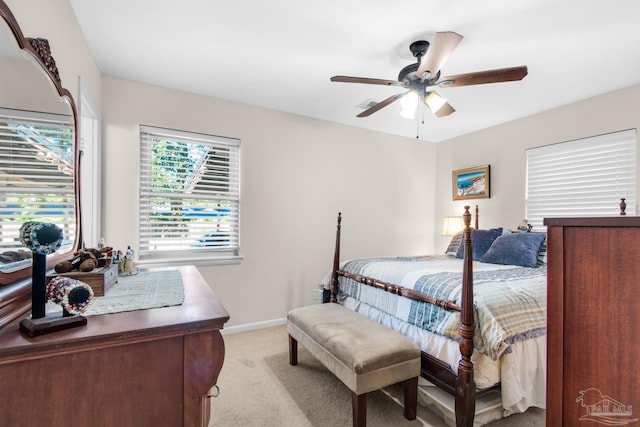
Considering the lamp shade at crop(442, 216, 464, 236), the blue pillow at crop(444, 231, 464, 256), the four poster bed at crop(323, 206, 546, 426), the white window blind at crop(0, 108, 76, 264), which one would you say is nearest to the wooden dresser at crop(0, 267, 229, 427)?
the white window blind at crop(0, 108, 76, 264)

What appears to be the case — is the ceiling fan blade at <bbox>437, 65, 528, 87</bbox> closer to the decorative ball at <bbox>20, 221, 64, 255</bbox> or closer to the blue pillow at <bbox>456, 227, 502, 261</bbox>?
the blue pillow at <bbox>456, 227, 502, 261</bbox>

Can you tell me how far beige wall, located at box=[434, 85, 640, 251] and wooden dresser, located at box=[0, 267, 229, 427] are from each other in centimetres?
383

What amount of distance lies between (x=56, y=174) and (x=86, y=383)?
1049 millimetres

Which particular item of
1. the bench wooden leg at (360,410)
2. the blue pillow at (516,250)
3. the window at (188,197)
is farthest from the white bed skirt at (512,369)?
the window at (188,197)

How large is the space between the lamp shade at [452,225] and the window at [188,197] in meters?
2.73

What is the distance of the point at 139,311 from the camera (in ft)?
3.25

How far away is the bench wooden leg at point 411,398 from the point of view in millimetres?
1863

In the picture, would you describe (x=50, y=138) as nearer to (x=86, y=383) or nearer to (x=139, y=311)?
(x=139, y=311)

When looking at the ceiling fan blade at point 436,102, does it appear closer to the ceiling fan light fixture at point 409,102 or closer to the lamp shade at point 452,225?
the ceiling fan light fixture at point 409,102

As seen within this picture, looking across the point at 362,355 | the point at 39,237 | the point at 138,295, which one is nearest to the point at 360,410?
the point at 362,355

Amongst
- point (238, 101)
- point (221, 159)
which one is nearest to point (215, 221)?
point (221, 159)

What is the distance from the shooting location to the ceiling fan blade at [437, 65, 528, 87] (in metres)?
1.83

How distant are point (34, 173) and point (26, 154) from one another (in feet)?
0.35

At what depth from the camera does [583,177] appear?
3.17 m
